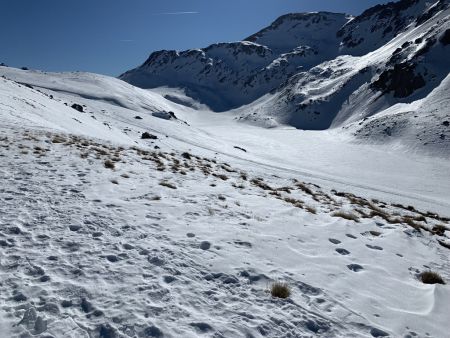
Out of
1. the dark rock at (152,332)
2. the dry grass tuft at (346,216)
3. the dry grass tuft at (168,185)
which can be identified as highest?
the dry grass tuft at (168,185)

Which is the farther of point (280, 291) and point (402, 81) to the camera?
point (402, 81)

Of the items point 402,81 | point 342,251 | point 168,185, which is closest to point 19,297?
point 342,251

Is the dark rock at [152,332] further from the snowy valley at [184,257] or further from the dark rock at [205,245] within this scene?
the dark rock at [205,245]

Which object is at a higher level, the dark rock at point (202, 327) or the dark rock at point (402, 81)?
the dark rock at point (402, 81)

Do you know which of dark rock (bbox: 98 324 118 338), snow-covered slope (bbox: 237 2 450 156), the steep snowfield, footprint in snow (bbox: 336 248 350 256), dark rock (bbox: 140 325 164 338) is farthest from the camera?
snow-covered slope (bbox: 237 2 450 156)

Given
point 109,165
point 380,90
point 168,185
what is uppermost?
A: point 380,90

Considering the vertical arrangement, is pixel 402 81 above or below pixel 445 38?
below

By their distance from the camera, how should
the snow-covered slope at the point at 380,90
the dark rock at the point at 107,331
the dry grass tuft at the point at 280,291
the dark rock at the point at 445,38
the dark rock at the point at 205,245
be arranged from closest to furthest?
the dark rock at the point at 107,331
the dry grass tuft at the point at 280,291
the dark rock at the point at 205,245
the snow-covered slope at the point at 380,90
the dark rock at the point at 445,38

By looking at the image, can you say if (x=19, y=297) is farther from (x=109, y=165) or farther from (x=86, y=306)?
(x=109, y=165)

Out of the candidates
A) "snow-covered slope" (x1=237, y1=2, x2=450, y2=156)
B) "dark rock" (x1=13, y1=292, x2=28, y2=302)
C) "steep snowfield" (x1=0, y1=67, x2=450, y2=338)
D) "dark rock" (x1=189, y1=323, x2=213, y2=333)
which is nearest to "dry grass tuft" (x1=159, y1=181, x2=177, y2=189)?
"steep snowfield" (x1=0, y1=67, x2=450, y2=338)

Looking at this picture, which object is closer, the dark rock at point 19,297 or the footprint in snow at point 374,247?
the dark rock at point 19,297

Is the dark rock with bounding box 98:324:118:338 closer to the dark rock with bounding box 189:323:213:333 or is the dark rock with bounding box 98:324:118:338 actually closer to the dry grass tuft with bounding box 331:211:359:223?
the dark rock with bounding box 189:323:213:333

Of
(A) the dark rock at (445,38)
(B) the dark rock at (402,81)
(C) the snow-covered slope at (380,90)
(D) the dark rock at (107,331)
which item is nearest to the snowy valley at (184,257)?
(D) the dark rock at (107,331)

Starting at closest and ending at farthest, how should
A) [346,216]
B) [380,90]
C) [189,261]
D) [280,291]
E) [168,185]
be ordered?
[280,291] < [189,261] < [346,216] < [168,185] < [380,90]
